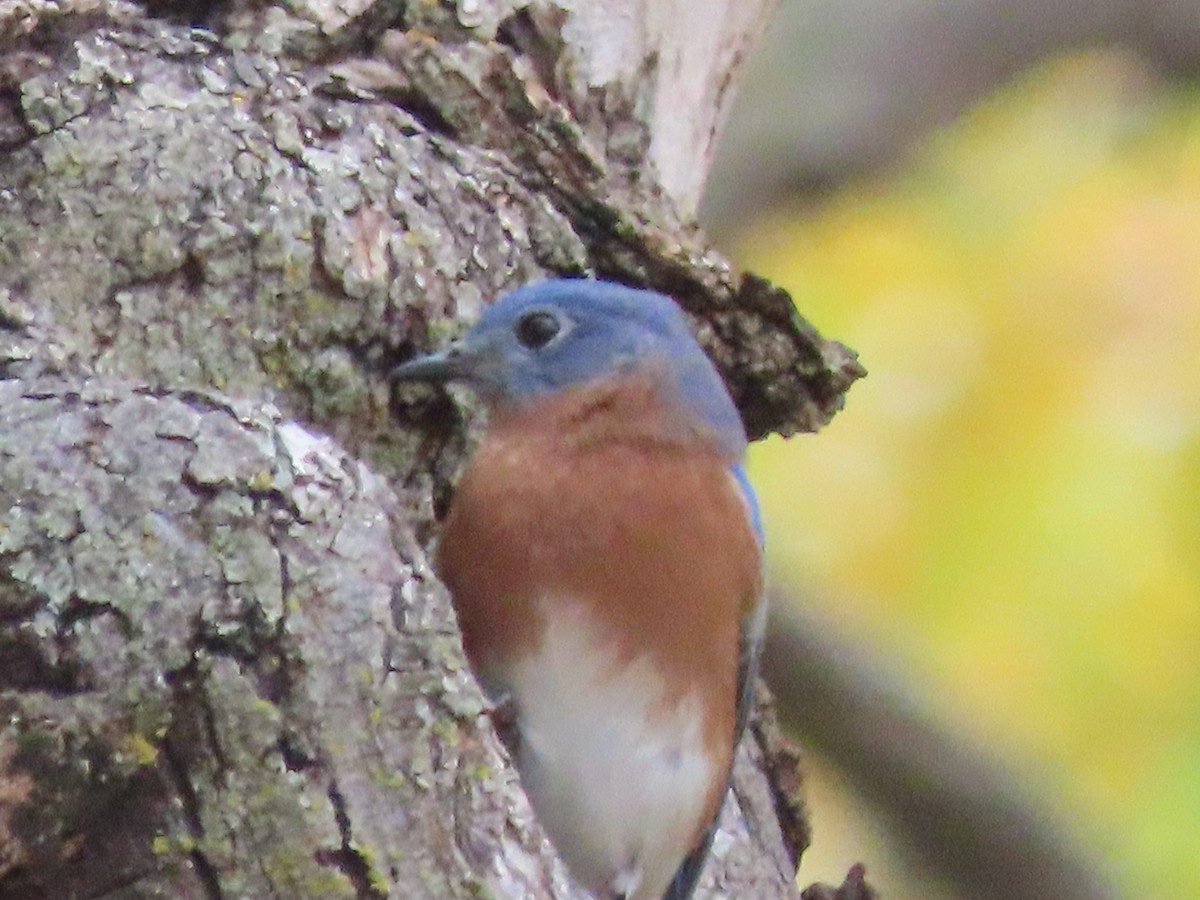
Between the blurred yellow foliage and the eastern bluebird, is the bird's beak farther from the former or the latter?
the blurred yellow foliage

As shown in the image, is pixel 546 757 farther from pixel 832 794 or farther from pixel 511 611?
pixel 832 794

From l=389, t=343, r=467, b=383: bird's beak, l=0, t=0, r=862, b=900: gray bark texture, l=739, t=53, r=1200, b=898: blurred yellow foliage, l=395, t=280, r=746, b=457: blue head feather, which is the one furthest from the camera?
l=739, t=53, r=1200, b=898: blurred yellow foliage

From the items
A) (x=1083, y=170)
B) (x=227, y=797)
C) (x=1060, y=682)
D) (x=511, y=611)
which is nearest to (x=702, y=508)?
(x=511, y=611)

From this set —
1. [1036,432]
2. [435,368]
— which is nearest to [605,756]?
[435,368]

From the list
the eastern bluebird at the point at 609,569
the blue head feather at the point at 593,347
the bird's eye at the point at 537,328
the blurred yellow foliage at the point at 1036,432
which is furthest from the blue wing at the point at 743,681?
the blurred yellow foliage at the point at 1036,432

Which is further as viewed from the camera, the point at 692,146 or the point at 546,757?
the point at 692,146

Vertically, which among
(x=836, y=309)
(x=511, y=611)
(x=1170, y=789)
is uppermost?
(x=511, y=611)

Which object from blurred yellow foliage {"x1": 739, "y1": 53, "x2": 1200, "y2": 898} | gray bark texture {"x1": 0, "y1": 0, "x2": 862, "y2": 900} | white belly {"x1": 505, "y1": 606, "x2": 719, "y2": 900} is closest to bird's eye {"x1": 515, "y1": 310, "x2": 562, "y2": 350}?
gray bark texture {"x1": 0, "y1": 0, "x2": 862, "y2": 900}
